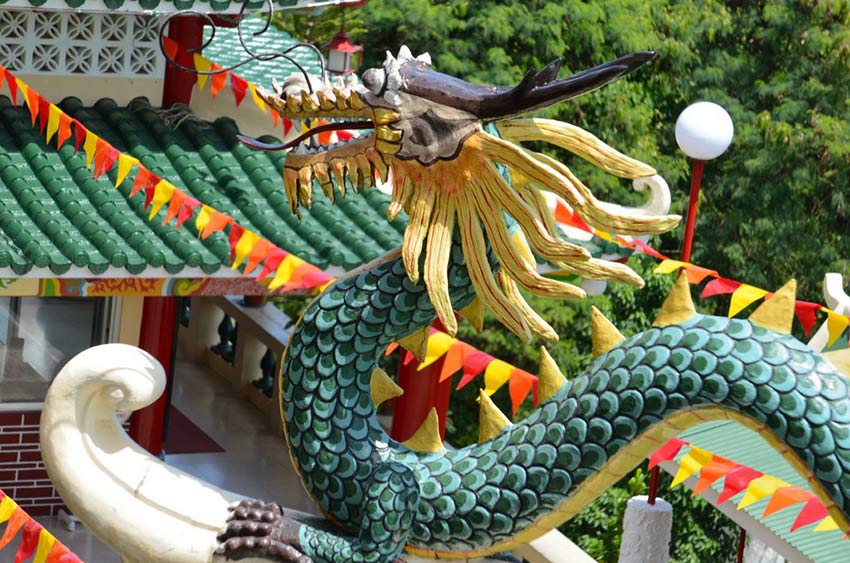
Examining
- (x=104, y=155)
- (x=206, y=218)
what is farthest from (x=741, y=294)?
(x=104, y=155)

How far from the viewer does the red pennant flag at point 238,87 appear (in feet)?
31.5

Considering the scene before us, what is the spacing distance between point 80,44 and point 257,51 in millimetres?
3807

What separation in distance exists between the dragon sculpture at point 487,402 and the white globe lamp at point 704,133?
2.16m

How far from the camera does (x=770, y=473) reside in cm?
980

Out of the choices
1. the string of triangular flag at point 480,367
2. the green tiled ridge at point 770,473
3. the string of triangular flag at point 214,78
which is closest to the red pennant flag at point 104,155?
the string of triangular flag at point 480,367

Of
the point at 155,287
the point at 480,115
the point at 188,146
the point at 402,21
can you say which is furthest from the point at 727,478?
the point at 402,21

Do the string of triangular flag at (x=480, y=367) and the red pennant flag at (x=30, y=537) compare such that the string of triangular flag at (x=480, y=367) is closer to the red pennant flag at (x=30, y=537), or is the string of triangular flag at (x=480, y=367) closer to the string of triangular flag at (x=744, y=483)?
the string of triangular flag at (x=744, y=483)

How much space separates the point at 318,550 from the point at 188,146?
4614mm

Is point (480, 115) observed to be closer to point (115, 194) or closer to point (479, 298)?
point (479, 298)

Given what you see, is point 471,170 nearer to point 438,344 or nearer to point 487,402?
point 487,402

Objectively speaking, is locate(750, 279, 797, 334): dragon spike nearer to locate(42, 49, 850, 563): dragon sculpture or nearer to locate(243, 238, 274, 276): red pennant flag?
locate(42, 49, 850, 563): dragon sculpture

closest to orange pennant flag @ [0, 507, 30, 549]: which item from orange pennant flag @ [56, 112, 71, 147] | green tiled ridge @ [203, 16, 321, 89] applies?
orange pennant flag @ [56, 112, 71, 147]

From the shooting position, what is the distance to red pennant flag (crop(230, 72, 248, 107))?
31.5 feet

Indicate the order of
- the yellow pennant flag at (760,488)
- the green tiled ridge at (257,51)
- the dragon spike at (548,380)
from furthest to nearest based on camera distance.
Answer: the green tiled ridge at (257,51) < the yellow pennant flag at (760,488) < the dragon spike at (548,380)
